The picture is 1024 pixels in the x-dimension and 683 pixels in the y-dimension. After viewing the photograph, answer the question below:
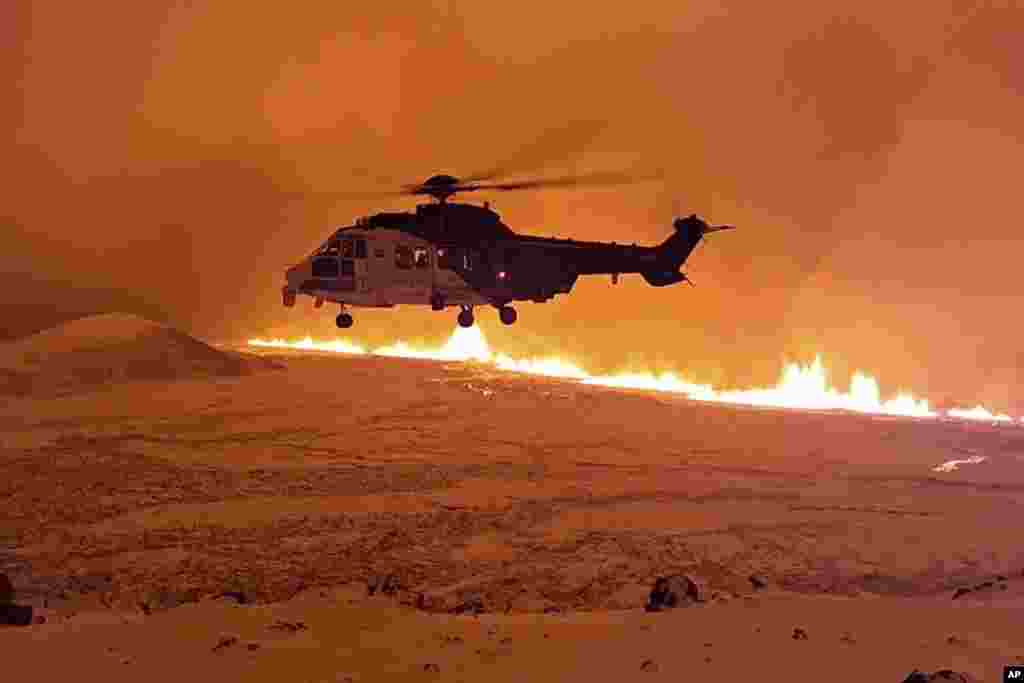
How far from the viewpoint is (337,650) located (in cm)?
534

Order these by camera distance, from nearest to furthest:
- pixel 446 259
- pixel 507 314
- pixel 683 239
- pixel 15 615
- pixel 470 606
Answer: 1. pixel 15 615
2. pixel 470 606
3. pixel 507 314
4. pixel 446 259
5. pixel 683 239

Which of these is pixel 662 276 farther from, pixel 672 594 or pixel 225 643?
pixel 225 643

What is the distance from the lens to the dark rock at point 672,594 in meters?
6.23

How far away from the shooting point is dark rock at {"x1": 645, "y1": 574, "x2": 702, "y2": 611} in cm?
623

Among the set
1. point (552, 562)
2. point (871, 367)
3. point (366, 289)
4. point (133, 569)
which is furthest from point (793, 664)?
point (871, 367)

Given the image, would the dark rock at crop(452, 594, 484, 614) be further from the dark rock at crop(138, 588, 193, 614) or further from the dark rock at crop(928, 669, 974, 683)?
the dark rock at crop(928, 669, 974, 683)

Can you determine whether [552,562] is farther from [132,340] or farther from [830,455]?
[132,340]

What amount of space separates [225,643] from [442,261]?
27.0 ft

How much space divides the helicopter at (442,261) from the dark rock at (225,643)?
7.18 m

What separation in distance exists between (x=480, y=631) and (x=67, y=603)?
11.6 feet

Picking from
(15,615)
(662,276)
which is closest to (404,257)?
(662,276)

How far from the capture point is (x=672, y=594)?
6270mm

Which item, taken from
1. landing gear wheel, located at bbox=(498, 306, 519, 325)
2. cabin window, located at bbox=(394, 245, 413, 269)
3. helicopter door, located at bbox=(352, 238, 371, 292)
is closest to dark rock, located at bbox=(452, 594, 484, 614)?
landing gear wheel, located at bbox=(498, 306, 519, 325)

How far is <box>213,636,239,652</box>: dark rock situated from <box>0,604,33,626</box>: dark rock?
61.6 inches
